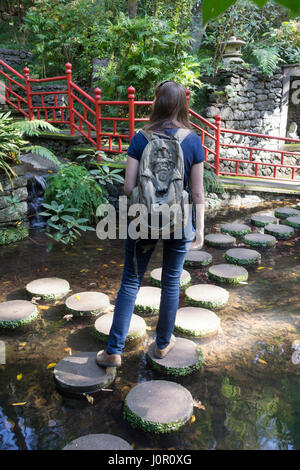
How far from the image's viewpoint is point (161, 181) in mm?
2129

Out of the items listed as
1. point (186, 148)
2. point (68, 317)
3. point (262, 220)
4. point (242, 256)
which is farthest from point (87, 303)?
point (262, 220)

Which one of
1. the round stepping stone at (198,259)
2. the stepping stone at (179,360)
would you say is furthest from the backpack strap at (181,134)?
the round stepping stone at (198,259)

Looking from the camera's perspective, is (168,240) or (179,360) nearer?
(168,240)

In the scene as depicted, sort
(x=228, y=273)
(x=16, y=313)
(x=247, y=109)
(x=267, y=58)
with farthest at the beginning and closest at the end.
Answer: (x=247, y=109) < (x=267, y=58) < (x=228, y=273) < (x=16, y=313)

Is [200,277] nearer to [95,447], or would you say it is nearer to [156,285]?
[156,285]

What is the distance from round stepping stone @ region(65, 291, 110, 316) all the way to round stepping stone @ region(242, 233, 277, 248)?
2.56 metres

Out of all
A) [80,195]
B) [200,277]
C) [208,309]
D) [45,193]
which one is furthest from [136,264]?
[45,193]

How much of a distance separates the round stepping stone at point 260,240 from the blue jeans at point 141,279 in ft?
10.1

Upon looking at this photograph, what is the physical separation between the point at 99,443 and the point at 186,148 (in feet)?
5.54

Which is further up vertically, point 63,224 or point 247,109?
point 247,109

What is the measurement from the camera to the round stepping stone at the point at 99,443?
190 centimetres

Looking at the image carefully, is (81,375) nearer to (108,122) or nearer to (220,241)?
(220,241)

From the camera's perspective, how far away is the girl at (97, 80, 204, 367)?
2154 mm
